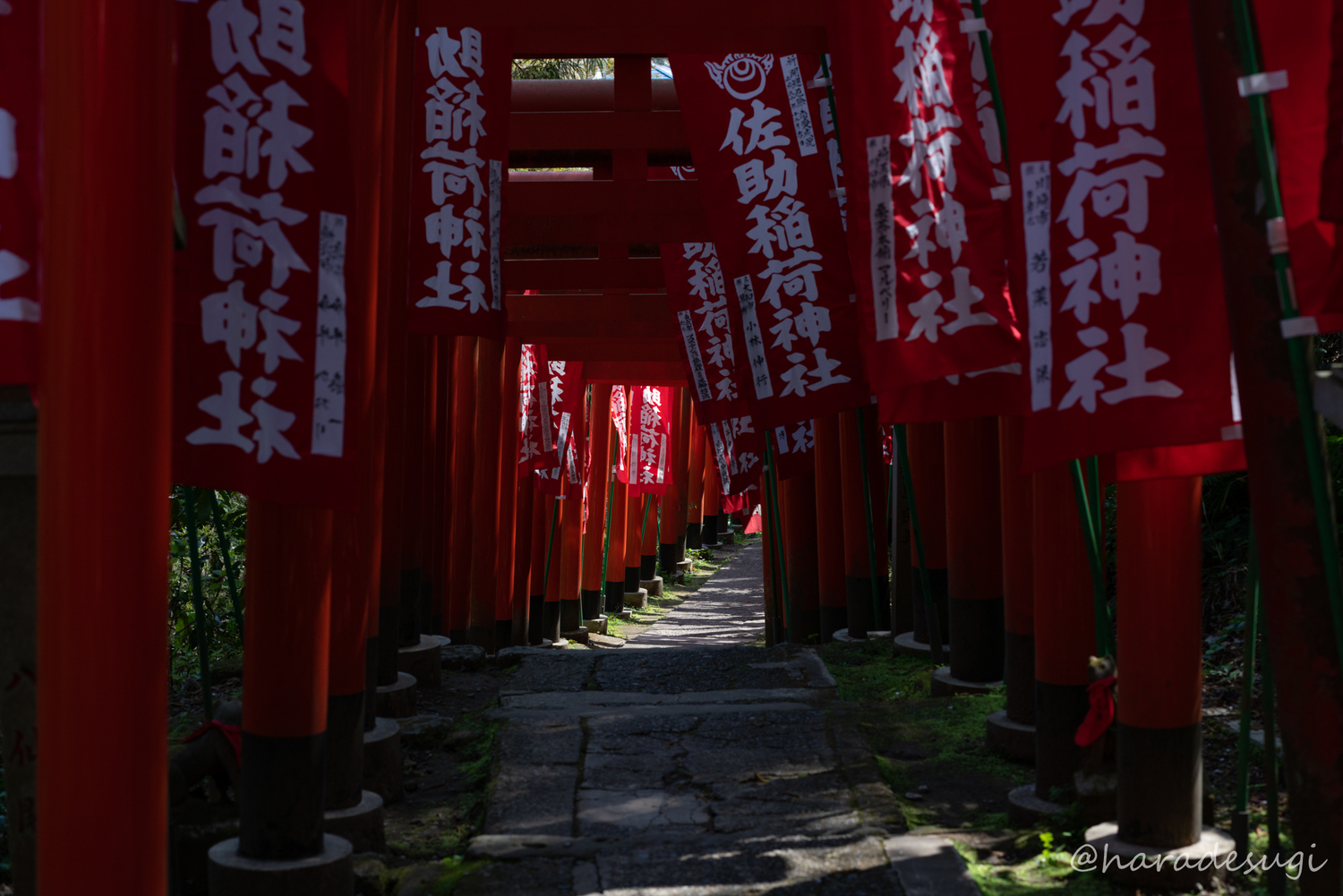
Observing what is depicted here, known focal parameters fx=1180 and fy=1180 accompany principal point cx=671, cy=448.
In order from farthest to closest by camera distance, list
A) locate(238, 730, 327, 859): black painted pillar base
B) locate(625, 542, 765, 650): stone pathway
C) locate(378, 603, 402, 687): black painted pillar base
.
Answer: locate(625, 542, 765, 650): stone pathway
locate(378, 603, 402, 687): black painted pillar base
locate(238, 730, 327, 859): black painted pillar base

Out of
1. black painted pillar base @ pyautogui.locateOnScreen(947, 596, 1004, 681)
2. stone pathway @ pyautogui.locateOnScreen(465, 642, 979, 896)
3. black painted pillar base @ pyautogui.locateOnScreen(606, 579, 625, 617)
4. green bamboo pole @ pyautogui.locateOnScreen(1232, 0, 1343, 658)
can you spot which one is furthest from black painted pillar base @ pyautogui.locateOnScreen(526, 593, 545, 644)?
green bamboo pole @ pyautogui.locateOnScreen(1232, 0, 1343, 658)

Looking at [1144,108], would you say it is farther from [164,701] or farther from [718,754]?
[718,754]

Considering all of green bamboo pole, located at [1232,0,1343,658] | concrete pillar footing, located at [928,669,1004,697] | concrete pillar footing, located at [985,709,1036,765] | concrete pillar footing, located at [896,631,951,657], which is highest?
green bamboo pole, located at [1232,0,1343,658]

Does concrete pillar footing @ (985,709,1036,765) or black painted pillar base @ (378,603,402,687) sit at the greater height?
black painted pillar base @ (378,603,402,687)

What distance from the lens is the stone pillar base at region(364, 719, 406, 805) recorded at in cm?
567

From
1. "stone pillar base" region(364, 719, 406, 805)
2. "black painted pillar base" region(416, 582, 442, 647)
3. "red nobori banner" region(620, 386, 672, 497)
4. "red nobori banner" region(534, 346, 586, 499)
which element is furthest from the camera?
"red nobori banner" region(620, 386, 672, 497)

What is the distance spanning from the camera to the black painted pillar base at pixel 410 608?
8.25 meters

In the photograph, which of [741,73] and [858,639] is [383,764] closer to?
[741,73]

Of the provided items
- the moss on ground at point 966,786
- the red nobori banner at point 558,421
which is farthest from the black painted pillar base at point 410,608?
the red nobori banner at point 558,421

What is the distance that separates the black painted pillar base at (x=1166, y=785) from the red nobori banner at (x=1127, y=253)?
1.38 metres

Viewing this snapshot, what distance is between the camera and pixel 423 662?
26.7 feet

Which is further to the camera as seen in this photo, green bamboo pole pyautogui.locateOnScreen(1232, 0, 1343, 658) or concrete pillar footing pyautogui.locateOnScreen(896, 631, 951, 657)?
concrete pillar footing pyautogui.locateOnScreen(896, 631, 951, 657)

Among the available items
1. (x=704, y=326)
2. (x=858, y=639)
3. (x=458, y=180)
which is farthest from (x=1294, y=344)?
(x=704, y=326)

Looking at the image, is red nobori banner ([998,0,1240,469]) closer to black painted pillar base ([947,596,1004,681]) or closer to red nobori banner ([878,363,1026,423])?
red nobori banner ([878,363,1026,423])
